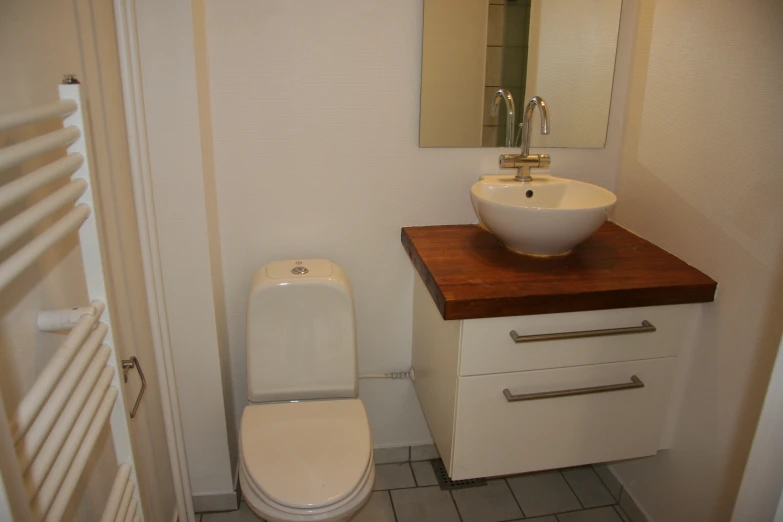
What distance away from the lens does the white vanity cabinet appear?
144 cm

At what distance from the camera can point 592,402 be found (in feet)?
5.07

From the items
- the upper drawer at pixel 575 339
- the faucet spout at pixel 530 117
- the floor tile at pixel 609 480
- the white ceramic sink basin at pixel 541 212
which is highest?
the faucet spout at pixel 530 117

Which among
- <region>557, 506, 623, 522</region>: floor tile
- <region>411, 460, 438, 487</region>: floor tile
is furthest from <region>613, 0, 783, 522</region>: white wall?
<region>411, 460, 438, 487</region>: floor tile

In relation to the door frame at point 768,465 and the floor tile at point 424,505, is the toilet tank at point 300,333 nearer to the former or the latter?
the floor tile at point 424,505

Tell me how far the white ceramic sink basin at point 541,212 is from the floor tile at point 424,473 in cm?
98

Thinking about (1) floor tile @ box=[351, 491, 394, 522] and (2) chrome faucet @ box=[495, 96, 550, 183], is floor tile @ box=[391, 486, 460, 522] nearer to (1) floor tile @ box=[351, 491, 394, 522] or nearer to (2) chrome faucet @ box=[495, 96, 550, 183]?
(1) floor tile @ box=[351, 491, 394, 522]

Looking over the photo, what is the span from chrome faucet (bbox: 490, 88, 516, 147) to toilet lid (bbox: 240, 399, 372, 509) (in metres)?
1.01

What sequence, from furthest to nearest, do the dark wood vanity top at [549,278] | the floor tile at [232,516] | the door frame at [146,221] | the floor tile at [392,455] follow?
the floor tile at [392,455], the floor tile at [232,516], the dark wood vanity top at [549,278], the door frame at [146,221]

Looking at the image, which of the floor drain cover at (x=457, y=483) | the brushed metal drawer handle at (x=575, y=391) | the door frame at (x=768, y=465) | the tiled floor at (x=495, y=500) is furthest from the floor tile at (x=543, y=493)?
the door frame at (x=768, y=465)

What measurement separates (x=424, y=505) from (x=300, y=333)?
802mm

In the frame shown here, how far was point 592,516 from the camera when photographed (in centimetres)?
192

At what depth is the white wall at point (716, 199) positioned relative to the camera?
133 cm

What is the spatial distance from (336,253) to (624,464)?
1263 mm

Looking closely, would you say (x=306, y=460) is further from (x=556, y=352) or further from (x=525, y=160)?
(x=525, y=160)
